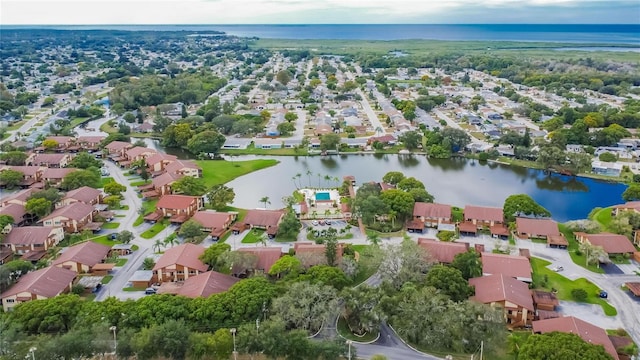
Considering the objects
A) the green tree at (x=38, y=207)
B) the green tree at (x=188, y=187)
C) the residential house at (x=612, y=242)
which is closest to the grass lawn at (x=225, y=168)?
the green tree at (x=188, y=187)

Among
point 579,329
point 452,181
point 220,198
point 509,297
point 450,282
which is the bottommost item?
point 452,181

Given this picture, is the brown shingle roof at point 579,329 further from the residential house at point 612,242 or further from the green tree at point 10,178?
the green tree at point 10,178

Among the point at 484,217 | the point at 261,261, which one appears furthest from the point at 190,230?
the point at 484,217

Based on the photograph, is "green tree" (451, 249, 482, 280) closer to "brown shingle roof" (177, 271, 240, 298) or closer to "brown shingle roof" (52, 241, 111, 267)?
"brown shingle roof" (177, 271, 240, 298)

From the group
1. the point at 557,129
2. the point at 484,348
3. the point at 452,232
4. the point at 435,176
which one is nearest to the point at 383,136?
the point at 435,176

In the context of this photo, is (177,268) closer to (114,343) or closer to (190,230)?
(190,230)

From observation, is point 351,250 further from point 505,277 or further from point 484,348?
point 484,348
